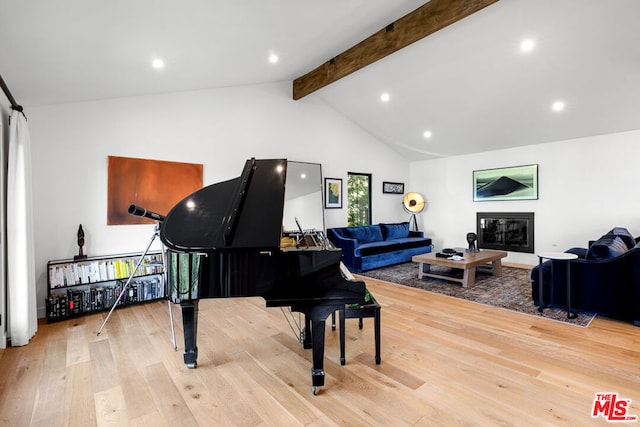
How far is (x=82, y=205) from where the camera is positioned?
3.77 m

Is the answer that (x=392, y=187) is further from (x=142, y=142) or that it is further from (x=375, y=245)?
(x=142, y=142)

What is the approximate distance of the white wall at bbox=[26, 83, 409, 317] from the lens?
3.54m

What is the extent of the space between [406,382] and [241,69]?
4401mm

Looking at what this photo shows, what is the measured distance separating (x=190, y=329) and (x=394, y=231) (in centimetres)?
564

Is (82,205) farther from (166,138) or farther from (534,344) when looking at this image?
(534,344)

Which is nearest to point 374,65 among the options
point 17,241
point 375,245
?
point 375,245

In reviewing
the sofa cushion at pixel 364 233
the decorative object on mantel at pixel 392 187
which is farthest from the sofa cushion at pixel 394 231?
the decorative object on mantel at pixel 392 187

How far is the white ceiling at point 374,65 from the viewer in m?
2.39

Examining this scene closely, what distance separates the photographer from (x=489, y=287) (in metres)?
4.55

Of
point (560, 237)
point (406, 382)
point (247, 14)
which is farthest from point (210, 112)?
point (560, 237)

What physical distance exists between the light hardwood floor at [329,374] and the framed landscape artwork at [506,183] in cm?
364

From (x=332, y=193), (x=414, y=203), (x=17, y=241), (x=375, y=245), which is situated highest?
(x=332, y=193)

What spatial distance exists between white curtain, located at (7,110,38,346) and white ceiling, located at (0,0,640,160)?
0.58m

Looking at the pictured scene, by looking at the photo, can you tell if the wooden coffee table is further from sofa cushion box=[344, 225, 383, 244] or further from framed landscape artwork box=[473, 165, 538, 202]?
framed landscape artwork box=[473, 165, 538, 202]
